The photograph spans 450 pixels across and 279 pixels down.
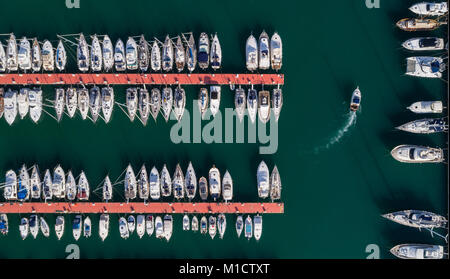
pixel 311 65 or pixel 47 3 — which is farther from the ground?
pixel 47 3

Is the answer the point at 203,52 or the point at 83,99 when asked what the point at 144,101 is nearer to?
the point at 83,99

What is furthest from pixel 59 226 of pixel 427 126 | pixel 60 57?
pixel 427 126

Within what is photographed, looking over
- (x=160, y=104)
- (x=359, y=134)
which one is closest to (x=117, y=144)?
(x=160, y=104)

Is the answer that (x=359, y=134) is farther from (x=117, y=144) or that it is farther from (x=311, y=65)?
(x=117, y=144)

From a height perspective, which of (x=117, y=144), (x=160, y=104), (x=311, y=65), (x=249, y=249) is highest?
(x=311, y=65)

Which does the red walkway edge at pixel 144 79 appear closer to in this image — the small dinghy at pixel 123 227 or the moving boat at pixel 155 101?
the moving boat at pixel 155 101
